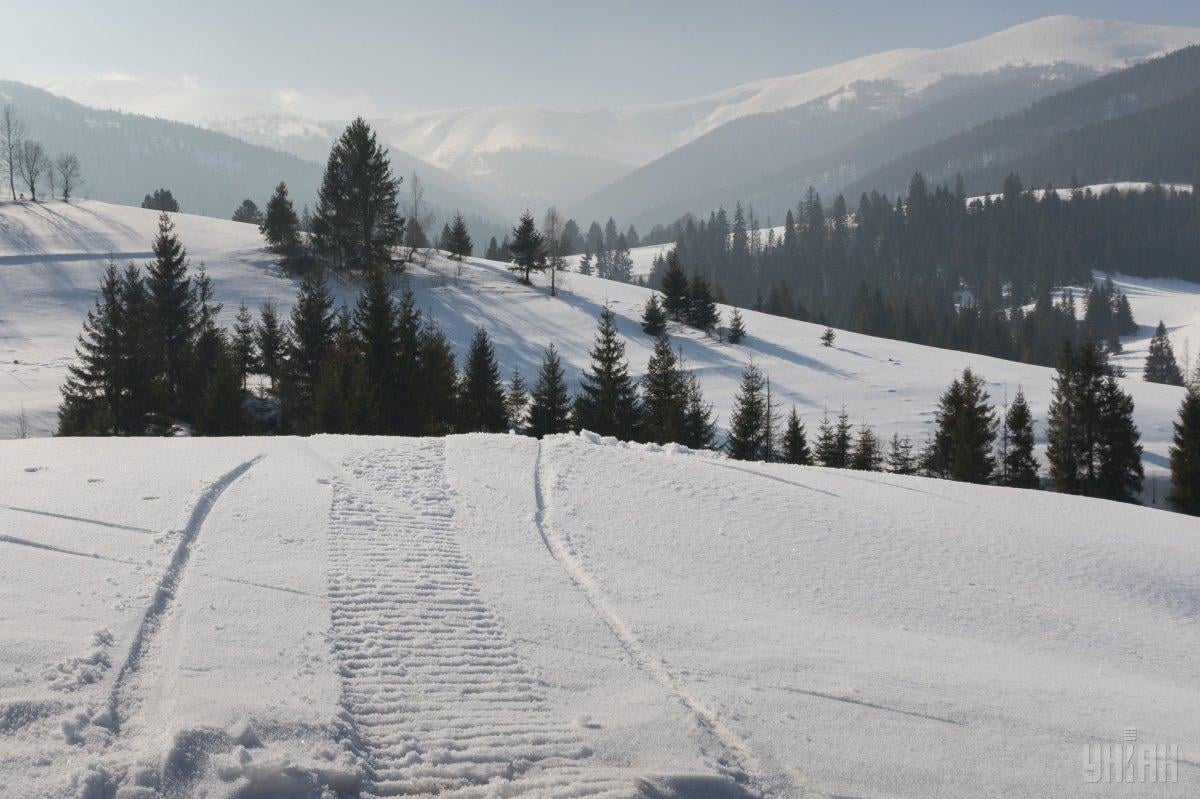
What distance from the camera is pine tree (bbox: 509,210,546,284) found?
68312mm

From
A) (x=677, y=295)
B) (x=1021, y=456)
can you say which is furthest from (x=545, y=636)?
(x=677, y=295)

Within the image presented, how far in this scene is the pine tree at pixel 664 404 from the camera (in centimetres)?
3312

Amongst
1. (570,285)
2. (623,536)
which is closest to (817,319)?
(570,285)

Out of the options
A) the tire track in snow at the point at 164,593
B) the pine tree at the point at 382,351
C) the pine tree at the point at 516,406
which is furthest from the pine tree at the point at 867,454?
the tire track in snow at the point at 164,593

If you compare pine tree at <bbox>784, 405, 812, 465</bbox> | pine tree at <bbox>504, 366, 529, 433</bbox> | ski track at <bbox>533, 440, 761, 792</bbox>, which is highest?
ski track at <bbox>533, 440, 761, 792</bbox>

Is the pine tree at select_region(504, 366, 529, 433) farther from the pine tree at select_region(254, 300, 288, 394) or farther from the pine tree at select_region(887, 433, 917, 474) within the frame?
the pine tree at select_region(887, 433, 917, 474)

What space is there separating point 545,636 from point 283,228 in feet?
217

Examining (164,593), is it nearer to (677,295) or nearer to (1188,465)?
(1188,465)

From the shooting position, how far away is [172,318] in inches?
1335

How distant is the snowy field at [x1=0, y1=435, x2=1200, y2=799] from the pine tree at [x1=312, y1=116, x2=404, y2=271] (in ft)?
164

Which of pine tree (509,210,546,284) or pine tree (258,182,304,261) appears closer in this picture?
pine tree (258,182,304,261)

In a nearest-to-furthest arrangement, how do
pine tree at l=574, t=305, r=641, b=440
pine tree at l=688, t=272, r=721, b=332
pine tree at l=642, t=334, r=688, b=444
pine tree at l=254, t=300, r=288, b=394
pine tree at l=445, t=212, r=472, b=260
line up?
pine tree at l=574, t=305, r=641, b=440 < pine tree at l=642, t=334, r=688, b=444 < pine tree at l=254, t=300, r=288, b=394 < pine tree at l=688, t=272, r=721, b=332 < pine tree at l=445, t=212, r=472, b=260

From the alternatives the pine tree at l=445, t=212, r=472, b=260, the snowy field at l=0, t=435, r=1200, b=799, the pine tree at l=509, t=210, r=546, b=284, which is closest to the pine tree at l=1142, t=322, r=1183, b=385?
the pine tree at l=509, t=210, r=546, b=284

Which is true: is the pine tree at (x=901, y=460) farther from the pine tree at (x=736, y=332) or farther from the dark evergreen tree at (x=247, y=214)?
the dark evergreen tree at (x=247, y=214)
